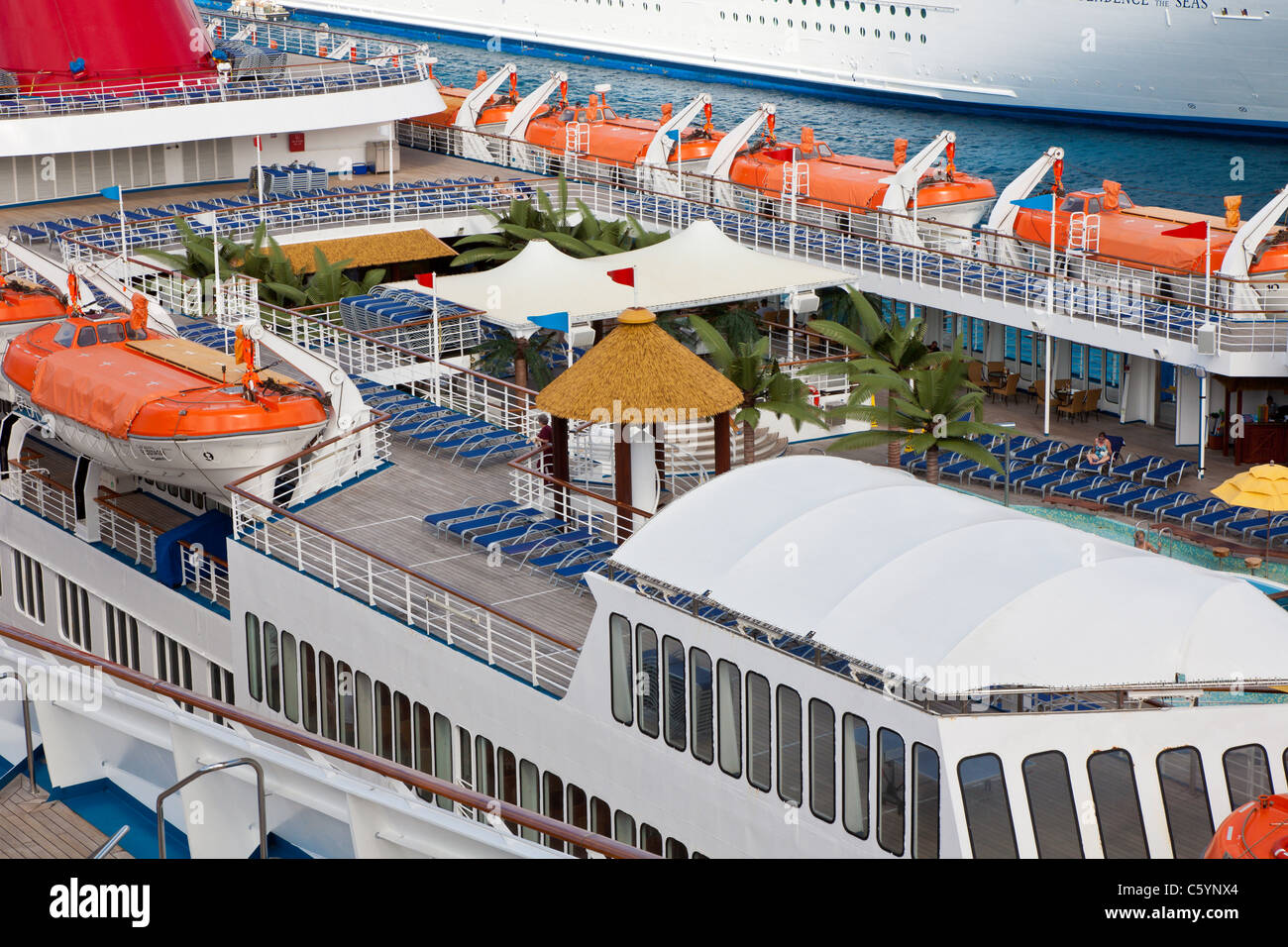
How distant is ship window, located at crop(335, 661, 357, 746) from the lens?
15.7 meters

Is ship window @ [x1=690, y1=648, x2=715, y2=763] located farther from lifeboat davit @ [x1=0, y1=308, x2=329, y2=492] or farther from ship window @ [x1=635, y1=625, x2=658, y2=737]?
lifeboat davit @ [x1=0, y1=308, x2=329, y2=492]

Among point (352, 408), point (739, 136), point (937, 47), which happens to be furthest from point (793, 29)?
point (352, 408)

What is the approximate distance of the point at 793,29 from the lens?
83.2 m

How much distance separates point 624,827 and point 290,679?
4.62m

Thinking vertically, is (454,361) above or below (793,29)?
below

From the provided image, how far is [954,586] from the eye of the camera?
→ 10.9 metres

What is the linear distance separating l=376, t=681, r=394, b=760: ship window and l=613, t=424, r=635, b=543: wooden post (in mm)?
2527

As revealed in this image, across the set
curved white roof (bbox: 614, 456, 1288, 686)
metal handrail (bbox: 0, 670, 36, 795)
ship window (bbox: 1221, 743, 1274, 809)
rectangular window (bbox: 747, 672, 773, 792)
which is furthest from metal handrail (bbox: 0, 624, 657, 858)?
ship window (bbox: 1221, 743, 1274, 809)

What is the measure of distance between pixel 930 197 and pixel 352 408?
19480mm

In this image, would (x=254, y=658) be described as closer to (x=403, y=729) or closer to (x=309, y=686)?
(x=309, y=686)

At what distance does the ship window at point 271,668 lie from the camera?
652 inches

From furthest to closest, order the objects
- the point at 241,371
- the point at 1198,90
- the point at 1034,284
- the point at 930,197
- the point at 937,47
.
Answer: the point at 937,47 < the point at 1198,90 < the point at 930,197 < the point at 1034,284 < the point at 241,371
